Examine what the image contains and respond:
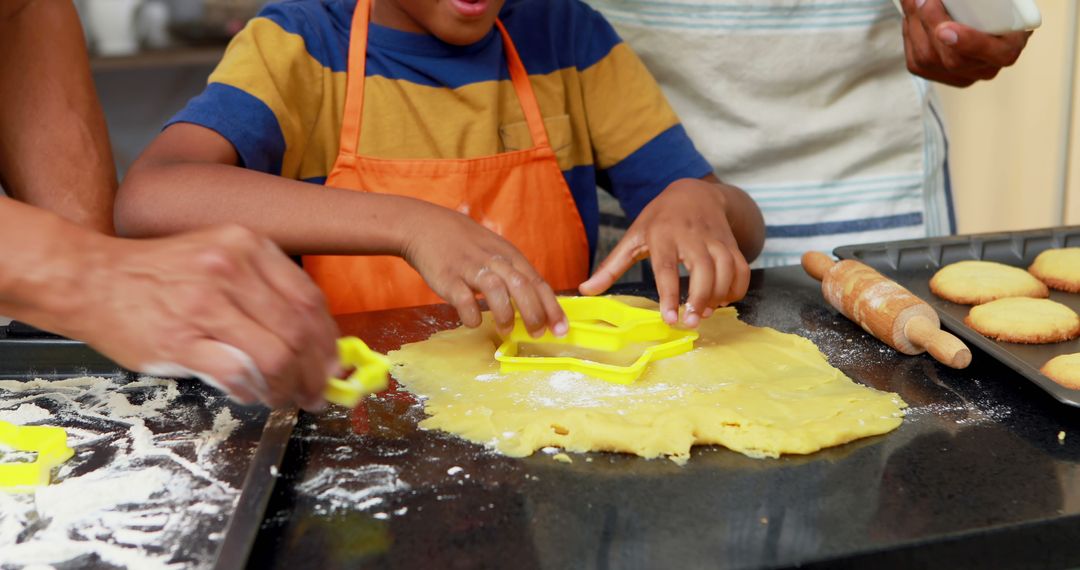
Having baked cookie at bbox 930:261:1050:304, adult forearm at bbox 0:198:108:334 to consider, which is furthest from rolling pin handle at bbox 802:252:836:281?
adult forearm at bbox 0:198:108:334

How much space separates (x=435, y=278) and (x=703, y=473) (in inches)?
15.5

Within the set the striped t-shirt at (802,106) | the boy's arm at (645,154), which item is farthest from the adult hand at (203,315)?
the striped t-shirt at (802,106)

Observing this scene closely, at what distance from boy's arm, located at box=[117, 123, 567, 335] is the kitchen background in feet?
4.77

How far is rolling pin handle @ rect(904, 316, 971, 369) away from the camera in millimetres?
946

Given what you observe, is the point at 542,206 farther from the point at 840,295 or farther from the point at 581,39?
the point at 840,295

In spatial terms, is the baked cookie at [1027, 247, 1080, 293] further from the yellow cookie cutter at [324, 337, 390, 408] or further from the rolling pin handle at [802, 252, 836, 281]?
the yellow cookie cutter at [324, 337, 390, 408]

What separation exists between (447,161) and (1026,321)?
0.73 m

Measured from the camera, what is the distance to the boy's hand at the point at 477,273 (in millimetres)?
991

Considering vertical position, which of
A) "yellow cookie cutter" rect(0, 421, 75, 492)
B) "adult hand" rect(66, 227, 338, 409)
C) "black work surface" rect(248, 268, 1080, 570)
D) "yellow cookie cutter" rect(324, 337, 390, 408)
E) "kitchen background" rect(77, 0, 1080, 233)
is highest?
"adult hand" rect(66, 227, 338, 409)

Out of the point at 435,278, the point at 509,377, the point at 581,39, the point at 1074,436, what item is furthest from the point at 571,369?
the point at 581,39

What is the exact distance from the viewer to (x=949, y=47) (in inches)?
51.9

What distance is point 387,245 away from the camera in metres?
1.12

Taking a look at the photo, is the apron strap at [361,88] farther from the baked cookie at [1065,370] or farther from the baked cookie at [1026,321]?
the baked cookie at [1065,370]

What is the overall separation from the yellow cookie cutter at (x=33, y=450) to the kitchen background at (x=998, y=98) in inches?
74.6
